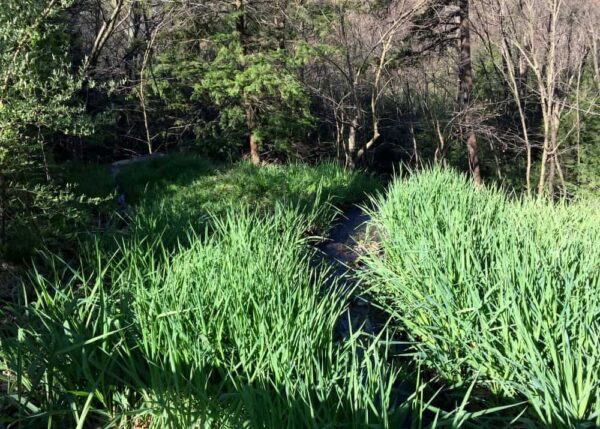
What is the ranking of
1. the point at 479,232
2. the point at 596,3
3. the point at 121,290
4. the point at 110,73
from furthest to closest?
the point at 596,3
the point at 110,73
the point at 479,232
the point at 121,290

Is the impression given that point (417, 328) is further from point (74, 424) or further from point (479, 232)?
point (74, 424)

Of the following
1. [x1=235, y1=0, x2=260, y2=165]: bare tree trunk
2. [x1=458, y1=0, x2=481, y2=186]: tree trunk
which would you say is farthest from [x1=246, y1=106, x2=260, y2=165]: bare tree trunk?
[x1=458, y1=0, x2=481, y2=186]: tree trunk

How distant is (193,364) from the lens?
165cm

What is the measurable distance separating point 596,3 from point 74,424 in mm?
13577

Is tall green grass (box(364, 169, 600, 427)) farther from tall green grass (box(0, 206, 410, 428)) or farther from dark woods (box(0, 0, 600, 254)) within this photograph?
dark woods (box(0, 0, 600, 254))

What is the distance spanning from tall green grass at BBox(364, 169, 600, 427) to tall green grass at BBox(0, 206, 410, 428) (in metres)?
0.37

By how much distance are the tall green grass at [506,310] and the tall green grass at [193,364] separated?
1.21ft

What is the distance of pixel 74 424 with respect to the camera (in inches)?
64.9

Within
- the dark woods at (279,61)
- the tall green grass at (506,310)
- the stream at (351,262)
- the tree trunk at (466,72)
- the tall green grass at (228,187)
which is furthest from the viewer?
the tree trunk at (466,72)

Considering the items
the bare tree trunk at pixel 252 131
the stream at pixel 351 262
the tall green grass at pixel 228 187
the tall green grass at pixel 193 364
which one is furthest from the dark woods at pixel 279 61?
the tall green grass at pixel 193 364

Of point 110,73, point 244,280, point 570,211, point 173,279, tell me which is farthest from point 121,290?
point 110,73

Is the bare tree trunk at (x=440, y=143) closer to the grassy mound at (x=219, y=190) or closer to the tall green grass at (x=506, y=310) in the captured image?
the grassy mound at (x=219, y=190)

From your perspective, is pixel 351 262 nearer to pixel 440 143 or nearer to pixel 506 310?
pixel 506 310

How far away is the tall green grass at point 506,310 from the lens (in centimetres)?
Result: 158
